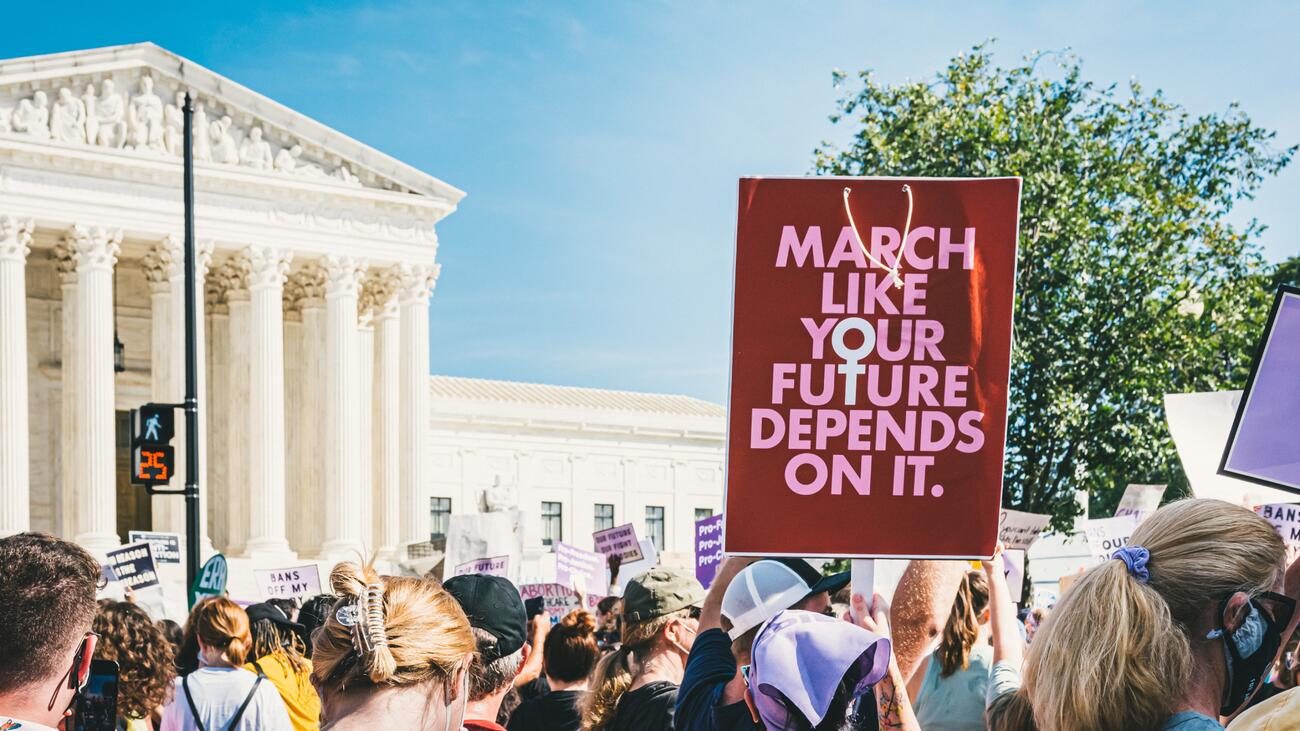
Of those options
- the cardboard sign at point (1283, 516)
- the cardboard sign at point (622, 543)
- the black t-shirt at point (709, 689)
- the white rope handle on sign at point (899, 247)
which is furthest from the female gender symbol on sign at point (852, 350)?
the cardboard sign at point (622, 543)

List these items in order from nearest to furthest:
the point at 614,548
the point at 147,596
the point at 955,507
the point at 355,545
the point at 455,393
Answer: the point at 955,507 → the point at 147,596 → the point at 614,548 → the point at 355,545 → the point at 455,393

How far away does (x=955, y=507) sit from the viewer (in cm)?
450

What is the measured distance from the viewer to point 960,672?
20.5 ft

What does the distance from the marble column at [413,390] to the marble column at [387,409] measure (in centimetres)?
19

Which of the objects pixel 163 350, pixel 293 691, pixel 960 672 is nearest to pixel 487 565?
pixel 293 691

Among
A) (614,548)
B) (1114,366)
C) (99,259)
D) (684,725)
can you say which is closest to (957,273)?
(684,725)

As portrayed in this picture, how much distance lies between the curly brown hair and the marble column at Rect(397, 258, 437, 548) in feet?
125

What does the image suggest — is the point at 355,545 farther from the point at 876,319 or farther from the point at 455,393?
the point at 876,319

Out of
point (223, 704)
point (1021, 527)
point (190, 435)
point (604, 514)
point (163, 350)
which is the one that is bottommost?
point (604, 514)

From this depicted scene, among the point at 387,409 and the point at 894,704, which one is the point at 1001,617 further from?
the point at 387,409

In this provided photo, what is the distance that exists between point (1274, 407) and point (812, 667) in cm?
233

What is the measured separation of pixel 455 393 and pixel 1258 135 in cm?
3445

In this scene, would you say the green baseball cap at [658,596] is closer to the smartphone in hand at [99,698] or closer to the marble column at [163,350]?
the smartphone in hand at [99,698]

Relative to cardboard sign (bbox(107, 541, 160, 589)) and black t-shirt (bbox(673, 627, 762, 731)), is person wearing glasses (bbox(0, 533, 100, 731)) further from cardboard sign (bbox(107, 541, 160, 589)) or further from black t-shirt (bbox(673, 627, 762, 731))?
cardboard sign (bbox(107, 541, 160, 589))
